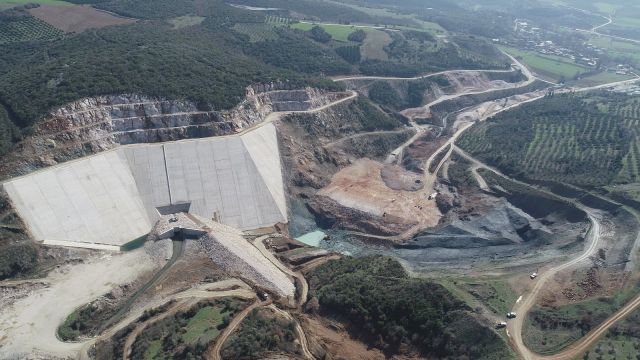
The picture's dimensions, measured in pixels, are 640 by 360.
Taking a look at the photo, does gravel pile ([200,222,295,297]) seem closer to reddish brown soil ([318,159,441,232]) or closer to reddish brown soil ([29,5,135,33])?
reddish brown soil ([318,159,441,232])

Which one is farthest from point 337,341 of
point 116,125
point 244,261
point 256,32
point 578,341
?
point 256,32

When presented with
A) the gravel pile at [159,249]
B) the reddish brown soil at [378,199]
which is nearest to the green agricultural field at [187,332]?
the gravel pile at [159,249]

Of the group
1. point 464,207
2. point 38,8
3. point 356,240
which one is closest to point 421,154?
point 464,207

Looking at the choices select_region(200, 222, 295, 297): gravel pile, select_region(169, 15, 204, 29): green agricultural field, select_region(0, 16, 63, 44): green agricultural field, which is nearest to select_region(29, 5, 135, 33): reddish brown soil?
select_region(0, 16, 63, 44): green agricultural field

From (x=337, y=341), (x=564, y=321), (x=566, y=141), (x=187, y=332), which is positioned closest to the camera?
(x=187, y=332)

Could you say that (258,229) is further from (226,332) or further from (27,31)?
(27,31)

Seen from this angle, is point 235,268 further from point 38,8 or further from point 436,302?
point 38,8
